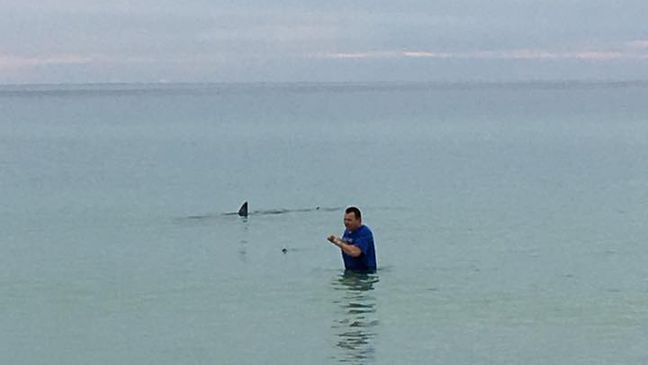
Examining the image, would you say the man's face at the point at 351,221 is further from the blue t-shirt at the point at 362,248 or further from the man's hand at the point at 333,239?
the man's hand at the point at 333,239

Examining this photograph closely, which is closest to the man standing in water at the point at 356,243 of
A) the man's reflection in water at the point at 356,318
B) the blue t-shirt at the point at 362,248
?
the blue t-shirt at the point at 362,248

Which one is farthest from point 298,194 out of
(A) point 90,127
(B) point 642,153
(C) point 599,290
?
(A) point 90,127

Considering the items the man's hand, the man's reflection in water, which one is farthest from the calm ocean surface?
the man's hand

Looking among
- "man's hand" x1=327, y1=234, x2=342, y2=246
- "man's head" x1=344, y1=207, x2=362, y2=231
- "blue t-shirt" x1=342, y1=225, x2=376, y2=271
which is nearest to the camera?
"man's hand" x1=327, y1=234, x2=342, y2=246

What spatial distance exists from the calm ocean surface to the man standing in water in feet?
1.25

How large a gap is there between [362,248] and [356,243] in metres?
0.12

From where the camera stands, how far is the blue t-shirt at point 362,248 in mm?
18781

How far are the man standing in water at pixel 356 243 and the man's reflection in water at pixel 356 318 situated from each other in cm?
29

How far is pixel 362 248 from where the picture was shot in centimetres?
1900

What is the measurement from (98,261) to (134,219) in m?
7.05

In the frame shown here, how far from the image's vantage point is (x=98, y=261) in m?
23.4

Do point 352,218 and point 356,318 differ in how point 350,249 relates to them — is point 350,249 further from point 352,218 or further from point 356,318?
point 356,318

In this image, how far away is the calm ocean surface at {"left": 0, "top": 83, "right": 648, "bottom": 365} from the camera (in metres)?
16.0

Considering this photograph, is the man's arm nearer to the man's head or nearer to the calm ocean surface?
the man's head
